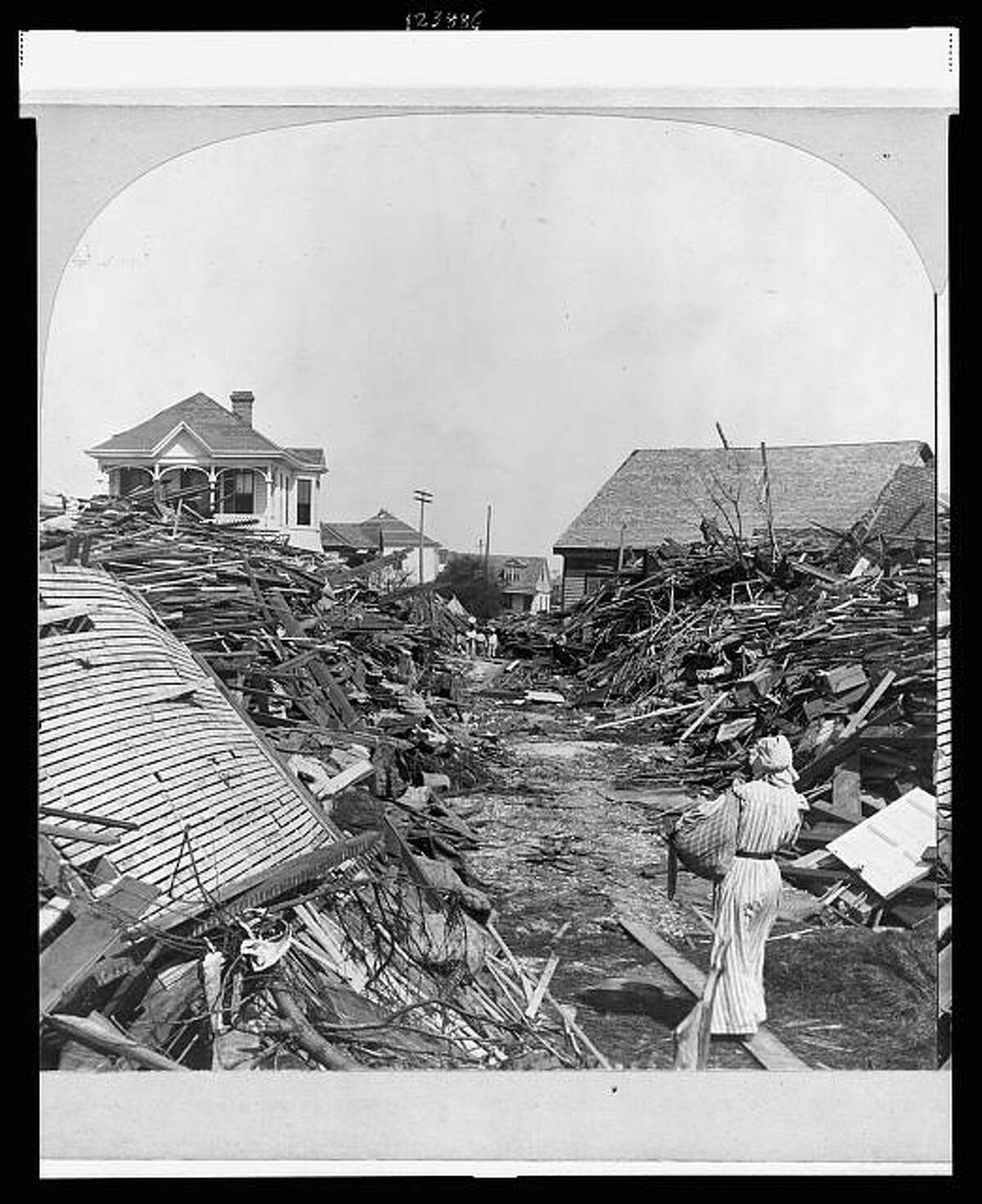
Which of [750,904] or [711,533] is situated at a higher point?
[711,533]

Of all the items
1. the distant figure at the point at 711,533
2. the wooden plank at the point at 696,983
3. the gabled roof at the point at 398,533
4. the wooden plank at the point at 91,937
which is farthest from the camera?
the distant figure at the point at 711,533

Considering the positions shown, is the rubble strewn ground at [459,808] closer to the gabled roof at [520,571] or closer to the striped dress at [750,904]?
the striped dress at [750,904]

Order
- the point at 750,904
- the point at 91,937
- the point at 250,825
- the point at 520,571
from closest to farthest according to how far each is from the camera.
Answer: the point at 91,937 → the point at 250,825 → the point at 750,904 → the point at 520,571

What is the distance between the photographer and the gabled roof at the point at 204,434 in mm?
6512

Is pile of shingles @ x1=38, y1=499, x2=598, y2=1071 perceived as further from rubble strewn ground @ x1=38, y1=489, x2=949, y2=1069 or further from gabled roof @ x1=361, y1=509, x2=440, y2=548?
gabled roof @ x1=361, y1=509, x2=440, y2=548

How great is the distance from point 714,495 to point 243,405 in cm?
214

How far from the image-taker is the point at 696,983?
6.49 meters

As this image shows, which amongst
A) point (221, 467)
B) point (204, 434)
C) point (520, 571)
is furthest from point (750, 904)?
point (204, 434)

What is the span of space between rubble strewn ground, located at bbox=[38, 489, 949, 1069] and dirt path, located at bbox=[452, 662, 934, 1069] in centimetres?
1

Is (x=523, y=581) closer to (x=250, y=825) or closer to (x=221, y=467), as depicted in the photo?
(x=221, y=467)

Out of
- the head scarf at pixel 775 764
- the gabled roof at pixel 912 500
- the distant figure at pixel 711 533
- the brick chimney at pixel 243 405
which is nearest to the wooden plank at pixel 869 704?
the head scarf at pixel 775 764

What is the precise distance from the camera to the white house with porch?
6527 mm

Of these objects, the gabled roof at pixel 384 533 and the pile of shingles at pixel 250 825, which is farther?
the gabled roof at pixel 384 533

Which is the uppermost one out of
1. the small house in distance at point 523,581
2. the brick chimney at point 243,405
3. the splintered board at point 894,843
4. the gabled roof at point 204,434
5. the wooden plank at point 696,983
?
the brick chimney at point 243,405
